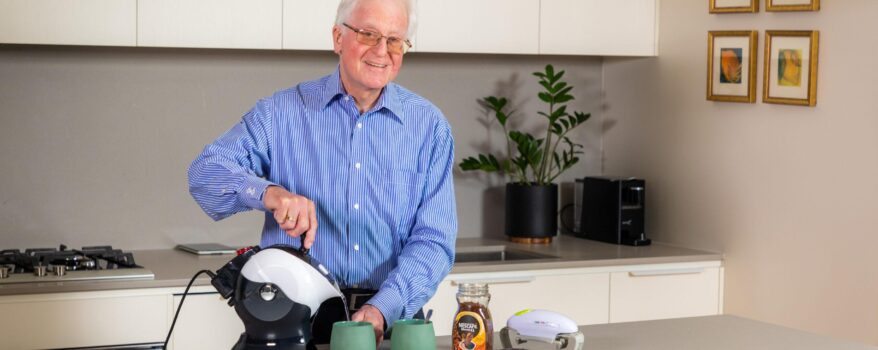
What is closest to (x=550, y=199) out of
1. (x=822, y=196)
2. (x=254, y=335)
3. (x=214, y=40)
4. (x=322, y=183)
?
(x=822, y=196)

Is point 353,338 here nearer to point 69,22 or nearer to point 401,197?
point 401,197

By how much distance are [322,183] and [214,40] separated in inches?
51.7

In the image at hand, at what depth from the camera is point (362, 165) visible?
2.44 m

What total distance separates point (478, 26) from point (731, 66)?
2.78ft

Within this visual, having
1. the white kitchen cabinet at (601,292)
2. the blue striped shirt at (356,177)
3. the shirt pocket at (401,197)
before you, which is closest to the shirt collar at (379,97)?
the blue striped shirt at (356,177)

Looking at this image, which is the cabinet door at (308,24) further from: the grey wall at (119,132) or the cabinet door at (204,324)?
the cabinet door at (204,324)

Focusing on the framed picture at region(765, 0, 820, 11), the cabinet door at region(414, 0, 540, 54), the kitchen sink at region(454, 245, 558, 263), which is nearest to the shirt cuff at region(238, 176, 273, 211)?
the cabinet door at region(414, 0, 540, 54)

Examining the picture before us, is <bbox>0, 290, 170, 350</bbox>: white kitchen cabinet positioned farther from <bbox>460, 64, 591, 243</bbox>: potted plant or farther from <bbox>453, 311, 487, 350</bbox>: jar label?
<bbox>453, 311, 487, 350</bbox>: jar label

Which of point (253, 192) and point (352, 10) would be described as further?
point (352, 10)

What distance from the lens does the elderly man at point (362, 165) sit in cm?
234

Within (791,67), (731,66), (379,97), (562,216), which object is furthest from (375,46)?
(562,216)

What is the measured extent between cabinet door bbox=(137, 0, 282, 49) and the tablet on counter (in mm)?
673

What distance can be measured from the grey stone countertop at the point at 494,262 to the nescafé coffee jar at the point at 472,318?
147 cm

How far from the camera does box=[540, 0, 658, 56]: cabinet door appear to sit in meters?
4.04
